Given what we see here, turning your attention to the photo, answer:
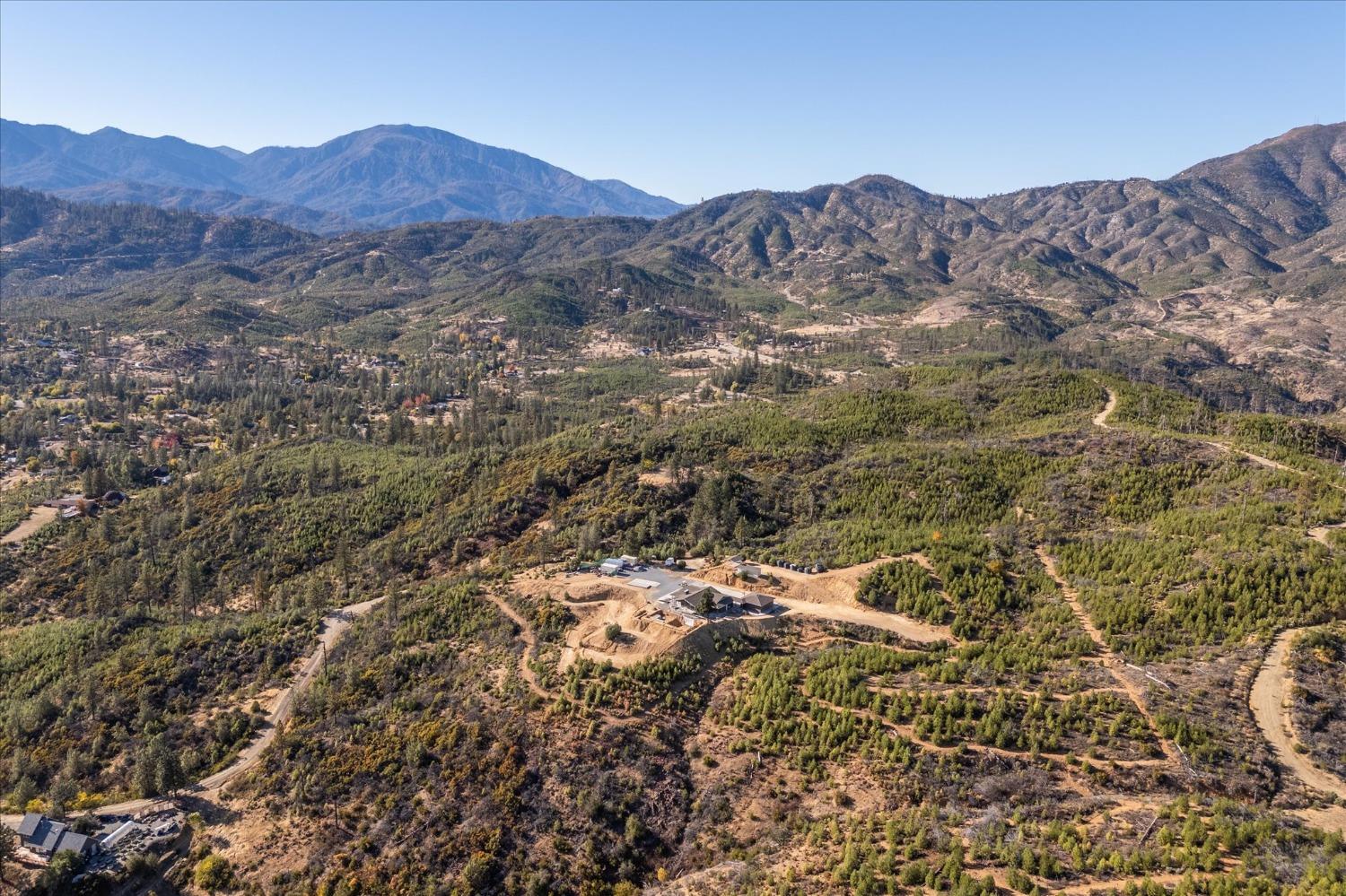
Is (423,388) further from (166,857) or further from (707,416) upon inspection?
(166,857)

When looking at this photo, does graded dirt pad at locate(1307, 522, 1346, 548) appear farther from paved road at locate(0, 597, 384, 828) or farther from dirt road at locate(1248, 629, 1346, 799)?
paved road at locate(0, 597, 384, 828)

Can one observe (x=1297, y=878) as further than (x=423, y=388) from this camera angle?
No

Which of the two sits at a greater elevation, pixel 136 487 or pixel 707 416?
pixel 707 416

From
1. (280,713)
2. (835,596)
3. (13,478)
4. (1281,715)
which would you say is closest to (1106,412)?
(835,596)

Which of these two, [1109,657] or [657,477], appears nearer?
[1109,657]

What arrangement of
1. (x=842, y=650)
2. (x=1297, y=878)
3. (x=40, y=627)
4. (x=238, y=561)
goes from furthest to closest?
(x=238, y=561), (x=40, y=627), (x=842, y=650), (x=1297, y=878)

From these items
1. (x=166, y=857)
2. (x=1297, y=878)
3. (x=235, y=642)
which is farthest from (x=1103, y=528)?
(x=235, y=642)

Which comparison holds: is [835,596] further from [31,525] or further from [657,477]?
[31,525]

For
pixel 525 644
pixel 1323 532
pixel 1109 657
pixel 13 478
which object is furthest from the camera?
pixel 13 478
